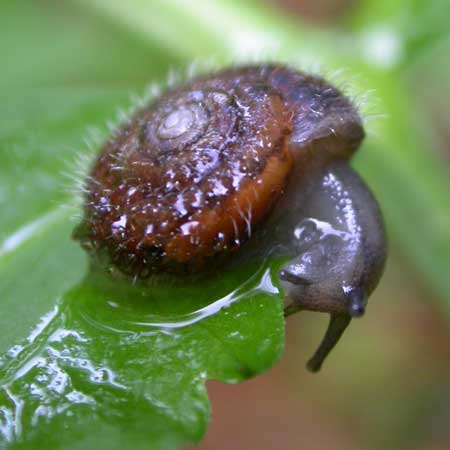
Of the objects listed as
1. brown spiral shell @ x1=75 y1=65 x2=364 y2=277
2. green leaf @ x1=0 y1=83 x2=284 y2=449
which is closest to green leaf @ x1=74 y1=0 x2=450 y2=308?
brown spiral shell @ x1=75 y1=65 x2=364 y2=277

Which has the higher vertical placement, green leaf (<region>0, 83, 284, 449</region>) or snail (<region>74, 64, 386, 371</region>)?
snail (<region>74, 64, 386, 371</region>)

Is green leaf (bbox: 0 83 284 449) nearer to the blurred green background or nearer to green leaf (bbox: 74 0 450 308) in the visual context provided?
the blurred green background

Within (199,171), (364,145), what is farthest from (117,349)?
(364,145)

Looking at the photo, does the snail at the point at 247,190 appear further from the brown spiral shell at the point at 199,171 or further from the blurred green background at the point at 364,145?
the blurred green background at the point at 364,145

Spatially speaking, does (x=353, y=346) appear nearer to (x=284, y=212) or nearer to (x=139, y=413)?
(x=284, y=212)

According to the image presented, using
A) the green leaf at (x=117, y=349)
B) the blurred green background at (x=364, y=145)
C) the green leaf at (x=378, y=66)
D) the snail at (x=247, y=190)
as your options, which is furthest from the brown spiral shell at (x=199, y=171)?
the green leaf at (x=378, y=66)

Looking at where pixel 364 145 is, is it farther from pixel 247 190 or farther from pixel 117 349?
pixel 117 349
